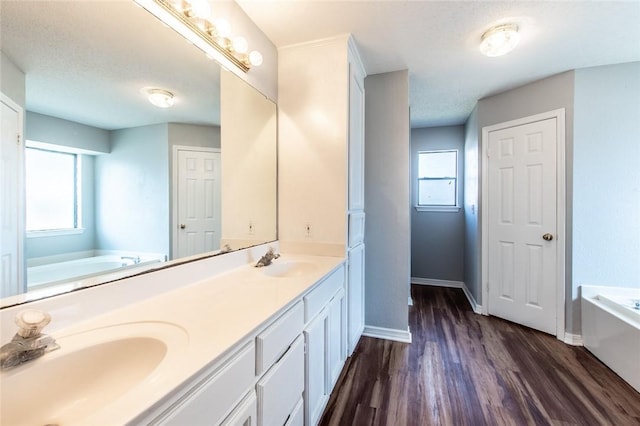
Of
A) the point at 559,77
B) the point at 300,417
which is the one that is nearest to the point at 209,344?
the point at 300,417

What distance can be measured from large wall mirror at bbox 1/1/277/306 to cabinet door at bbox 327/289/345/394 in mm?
728

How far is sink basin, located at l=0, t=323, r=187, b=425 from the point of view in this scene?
1.91 feet

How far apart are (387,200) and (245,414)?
1961 mm

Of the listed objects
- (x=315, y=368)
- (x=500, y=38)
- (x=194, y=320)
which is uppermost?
(x=500, y=38)

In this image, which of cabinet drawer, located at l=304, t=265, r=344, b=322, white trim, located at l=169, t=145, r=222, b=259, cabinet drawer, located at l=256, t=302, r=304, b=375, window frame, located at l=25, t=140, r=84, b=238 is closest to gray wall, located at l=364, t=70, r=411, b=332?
cabinet drawer, located at l=304, t=265, r=344, b=322

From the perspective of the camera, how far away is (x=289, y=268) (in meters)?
1.75

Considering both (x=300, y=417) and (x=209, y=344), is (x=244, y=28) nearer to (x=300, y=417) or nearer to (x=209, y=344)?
(x=209, y=344)

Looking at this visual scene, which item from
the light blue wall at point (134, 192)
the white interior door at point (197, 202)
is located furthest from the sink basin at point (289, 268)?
the light blue wall at point (134, 192)

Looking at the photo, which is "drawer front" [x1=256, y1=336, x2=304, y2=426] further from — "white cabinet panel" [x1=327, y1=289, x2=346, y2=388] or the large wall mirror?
the large wall mirror

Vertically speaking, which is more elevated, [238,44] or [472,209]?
[238,44]

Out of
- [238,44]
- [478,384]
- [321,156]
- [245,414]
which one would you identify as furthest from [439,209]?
[245,414]

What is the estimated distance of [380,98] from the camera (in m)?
2.44

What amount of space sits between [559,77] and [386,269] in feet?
7.50

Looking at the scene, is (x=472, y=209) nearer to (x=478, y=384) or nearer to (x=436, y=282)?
(x=436, y=282)
